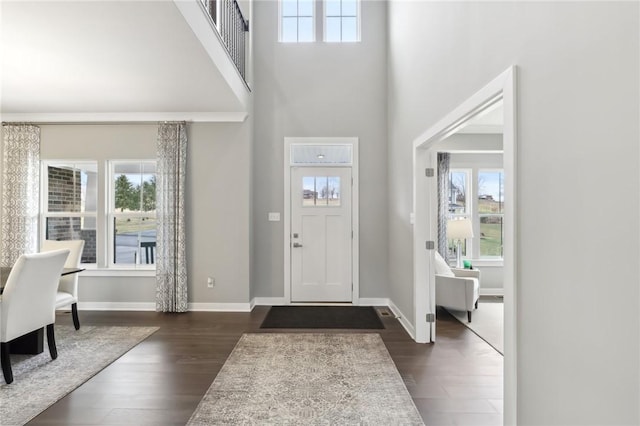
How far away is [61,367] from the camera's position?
2.96 m

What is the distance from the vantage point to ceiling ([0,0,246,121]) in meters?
2.32

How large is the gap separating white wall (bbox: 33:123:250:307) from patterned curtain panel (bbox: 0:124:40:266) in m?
0.17

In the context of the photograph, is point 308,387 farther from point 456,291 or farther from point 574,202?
point 456,291

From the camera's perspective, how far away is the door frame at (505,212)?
5.80 ft

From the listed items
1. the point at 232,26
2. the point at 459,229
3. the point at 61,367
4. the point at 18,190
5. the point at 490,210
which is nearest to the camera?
the point at 61,367

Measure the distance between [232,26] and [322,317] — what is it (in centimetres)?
366

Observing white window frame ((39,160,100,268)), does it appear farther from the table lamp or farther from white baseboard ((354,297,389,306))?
the table lamp

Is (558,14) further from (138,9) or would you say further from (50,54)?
(50,54)

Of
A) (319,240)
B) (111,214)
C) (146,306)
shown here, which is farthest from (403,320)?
(111,214)

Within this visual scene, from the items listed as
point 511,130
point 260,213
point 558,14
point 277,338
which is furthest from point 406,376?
point 260,213

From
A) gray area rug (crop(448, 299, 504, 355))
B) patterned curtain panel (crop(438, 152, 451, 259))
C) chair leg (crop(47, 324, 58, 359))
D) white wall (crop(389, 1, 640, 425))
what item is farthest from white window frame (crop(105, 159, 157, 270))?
white wall (crop(389, 1, 640, 425))

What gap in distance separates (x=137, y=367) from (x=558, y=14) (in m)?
3.63

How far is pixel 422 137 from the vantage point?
3385 mm

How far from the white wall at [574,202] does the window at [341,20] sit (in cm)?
339
